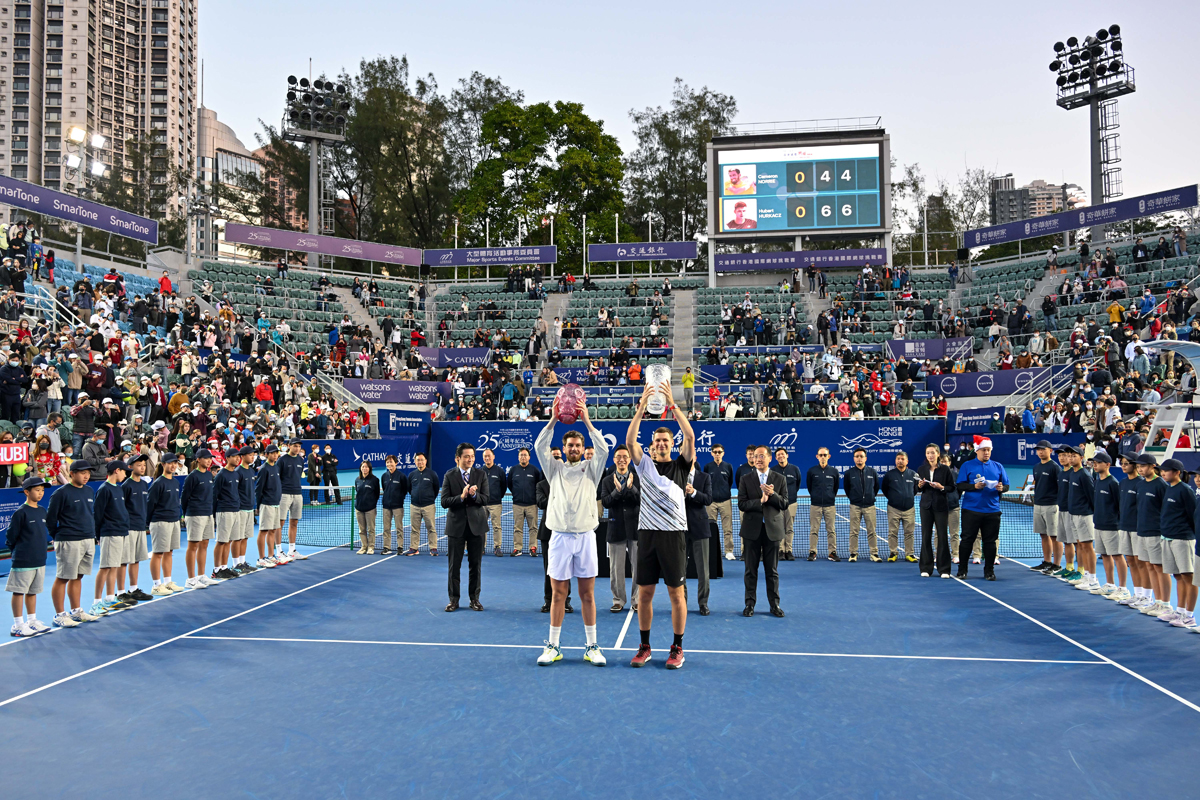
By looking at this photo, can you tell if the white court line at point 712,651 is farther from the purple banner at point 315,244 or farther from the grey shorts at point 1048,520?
the purple banner at point 315,244

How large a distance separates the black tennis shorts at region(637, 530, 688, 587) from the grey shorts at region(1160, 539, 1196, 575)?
18.8ft

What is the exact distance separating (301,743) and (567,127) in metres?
49.4

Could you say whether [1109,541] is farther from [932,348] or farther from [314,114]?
[314,114]

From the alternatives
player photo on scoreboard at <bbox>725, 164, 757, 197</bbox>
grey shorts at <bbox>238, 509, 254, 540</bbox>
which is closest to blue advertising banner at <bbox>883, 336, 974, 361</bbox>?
player photo on scoreboard at <bbox>725, 164, 757, 197</bbox>

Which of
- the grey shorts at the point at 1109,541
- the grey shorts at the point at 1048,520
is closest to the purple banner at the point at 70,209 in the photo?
the grey shorts at the point at 1048,520

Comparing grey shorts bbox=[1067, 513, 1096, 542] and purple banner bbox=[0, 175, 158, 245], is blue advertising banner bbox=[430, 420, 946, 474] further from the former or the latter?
purple banner bbox=[0, 175, 158, 245]

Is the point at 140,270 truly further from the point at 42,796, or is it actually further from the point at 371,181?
the point at 42,796

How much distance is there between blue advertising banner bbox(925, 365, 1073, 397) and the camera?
87.8ft

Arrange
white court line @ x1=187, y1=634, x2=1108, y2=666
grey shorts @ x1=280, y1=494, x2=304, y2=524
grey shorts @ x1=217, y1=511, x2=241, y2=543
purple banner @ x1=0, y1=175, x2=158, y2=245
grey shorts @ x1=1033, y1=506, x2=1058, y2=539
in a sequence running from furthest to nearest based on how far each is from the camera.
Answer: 1. purple banner @ x1=0, y1=175, x2=158, y2=245
2. grey shorts @ x1=280, y1=494, x2=304, y2=524
3. grey shorts @ x1=1033, y1=506, x2=1058, y2=539
4. grey shorts @ x1=217, y1=511, x2=241, y2=543
5. white court line @ x1=187, y1=634, x2=1108, y2=666

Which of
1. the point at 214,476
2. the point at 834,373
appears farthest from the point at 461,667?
the point at 834,373

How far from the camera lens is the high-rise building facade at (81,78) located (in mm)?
108688

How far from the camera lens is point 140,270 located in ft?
108

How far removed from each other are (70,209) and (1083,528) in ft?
99.5

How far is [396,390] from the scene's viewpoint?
3183 cm
